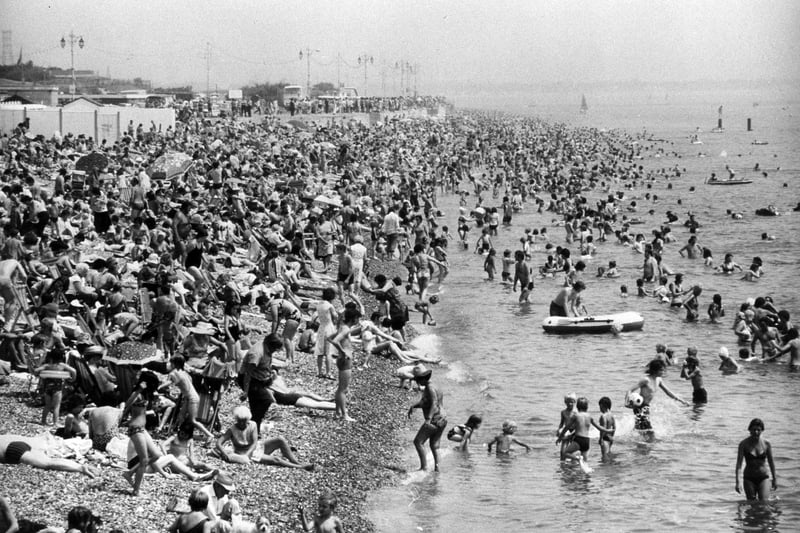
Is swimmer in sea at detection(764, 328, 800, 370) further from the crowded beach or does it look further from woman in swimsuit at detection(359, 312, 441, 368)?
woman in swimsuit at detection(359, 312, 441, 368)

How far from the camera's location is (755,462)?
39.8 ft

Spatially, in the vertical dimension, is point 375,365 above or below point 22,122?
below

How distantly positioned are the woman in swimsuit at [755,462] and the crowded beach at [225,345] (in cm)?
3

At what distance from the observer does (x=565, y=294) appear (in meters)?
22.8

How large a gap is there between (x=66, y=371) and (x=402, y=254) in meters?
18.8

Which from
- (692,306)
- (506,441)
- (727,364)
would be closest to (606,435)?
(506,441)

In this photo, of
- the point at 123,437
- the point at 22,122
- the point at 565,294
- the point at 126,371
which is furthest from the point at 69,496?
the point at 22,122

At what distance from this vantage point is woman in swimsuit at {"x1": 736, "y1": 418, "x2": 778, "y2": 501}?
11829mm

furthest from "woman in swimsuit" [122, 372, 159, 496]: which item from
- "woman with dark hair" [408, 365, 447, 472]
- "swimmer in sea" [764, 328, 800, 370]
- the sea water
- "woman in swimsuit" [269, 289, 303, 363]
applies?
"swimmer in sea" [764, 328, 800, 370]

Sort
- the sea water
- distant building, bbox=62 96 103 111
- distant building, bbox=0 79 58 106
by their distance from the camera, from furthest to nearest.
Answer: distant building, bbox=0 79 58 106 < distant building, bbox=62 96 103 111 < the sea water

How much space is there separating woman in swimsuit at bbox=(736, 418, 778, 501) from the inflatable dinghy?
9837 millimetres

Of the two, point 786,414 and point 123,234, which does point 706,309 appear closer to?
point 786,414

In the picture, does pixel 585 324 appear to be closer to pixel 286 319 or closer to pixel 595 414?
pixel 595 414

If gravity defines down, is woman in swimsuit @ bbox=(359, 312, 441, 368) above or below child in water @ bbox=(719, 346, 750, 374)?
above
